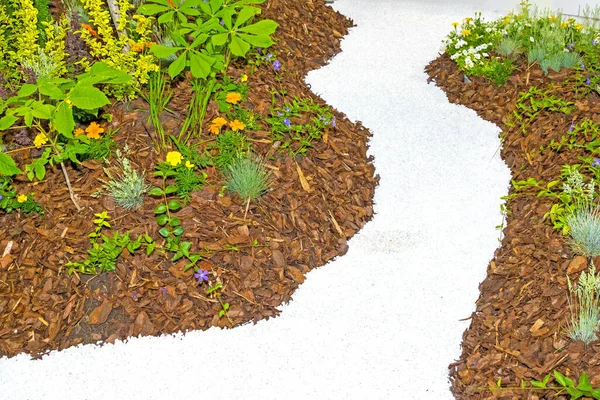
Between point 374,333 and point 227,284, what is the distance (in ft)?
2.52

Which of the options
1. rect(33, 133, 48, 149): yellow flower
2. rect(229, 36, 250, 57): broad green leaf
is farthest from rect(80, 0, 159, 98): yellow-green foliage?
rect(33, 133, 48, 149): yellow flower

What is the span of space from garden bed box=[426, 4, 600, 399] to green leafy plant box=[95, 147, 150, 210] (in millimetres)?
1808

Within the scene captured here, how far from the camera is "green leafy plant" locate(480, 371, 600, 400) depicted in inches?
97.7

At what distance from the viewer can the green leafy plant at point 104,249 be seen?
3.39 meters

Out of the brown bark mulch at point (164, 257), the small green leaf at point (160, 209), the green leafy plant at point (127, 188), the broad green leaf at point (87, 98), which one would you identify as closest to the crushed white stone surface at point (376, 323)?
the brown bark mulch at point (164, 257)

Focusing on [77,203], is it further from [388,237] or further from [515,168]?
[515,168]

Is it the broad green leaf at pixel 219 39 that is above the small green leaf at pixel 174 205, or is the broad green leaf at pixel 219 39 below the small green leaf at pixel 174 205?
above

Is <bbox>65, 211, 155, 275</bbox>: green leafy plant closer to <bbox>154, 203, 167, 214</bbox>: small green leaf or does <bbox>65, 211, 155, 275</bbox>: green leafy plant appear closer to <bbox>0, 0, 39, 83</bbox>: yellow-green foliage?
<bbox>154, 203, 167, 214</bbox>: small green leaf

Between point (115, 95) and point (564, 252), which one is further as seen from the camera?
point (115, 95)

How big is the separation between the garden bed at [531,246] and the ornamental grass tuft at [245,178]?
128 cm

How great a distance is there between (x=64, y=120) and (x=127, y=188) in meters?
0.59

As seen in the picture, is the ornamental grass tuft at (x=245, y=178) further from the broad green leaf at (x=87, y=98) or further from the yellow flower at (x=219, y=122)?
the broad green leaf at (x=87, y=98)

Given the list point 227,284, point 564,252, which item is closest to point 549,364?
point 564,252

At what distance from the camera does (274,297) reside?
3471 mm
